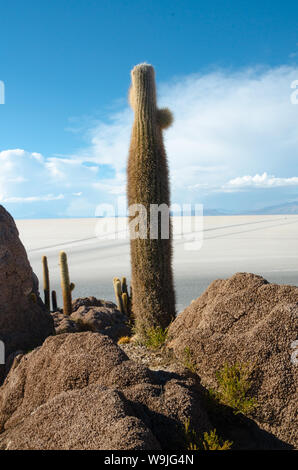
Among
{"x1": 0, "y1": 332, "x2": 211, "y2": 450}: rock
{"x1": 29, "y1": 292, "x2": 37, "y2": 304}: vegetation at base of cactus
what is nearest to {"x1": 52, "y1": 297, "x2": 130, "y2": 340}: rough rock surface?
{"x1": 29, "y1": 292, "x2": 37, "y2": 304}: vegetation at base of cactus

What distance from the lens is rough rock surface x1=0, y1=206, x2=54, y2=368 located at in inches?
219

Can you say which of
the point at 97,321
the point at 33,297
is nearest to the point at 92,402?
the point at 33,297

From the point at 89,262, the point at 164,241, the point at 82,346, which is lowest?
the point at 89,262

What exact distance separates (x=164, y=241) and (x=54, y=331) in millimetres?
2299

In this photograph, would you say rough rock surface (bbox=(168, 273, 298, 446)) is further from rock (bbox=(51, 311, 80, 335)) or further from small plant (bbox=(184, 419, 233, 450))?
rock (bbox=(51, 311, 80, 335))

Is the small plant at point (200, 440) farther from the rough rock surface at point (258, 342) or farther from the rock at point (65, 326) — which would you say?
the rock at point (65, 326)

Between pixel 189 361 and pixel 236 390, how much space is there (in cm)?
62

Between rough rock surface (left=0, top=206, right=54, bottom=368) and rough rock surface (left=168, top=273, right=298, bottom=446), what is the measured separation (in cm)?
255

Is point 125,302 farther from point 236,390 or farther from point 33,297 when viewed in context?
point 236,390

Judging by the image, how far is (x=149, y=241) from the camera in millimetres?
6055

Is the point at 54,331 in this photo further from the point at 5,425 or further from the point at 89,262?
the point at 89,262

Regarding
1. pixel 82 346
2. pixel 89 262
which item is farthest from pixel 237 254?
pixel 82 346
